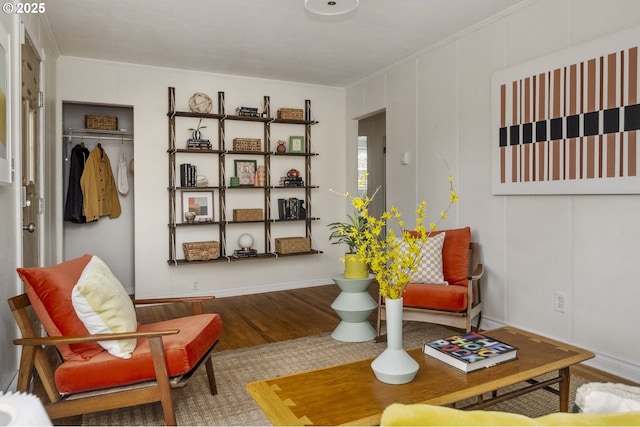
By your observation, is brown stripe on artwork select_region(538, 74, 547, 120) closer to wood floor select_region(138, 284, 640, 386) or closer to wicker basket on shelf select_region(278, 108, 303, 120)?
wood floor select_region(138, 284, 640, 386)

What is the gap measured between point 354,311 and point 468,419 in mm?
2826

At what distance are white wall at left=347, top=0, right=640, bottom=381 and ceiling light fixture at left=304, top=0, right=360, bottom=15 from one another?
137 cm

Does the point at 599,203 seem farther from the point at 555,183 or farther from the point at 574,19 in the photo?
the point at 574,19

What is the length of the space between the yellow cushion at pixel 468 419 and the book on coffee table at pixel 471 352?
1099mm

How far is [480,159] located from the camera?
3.80 meters

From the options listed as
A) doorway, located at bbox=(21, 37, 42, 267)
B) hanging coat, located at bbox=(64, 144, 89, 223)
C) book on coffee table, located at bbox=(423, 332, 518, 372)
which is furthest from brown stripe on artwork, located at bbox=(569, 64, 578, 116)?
hanging coat, located at bbox=(64, 144, 89, 223)

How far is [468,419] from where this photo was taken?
0.65 meters

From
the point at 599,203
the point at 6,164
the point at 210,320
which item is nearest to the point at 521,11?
the point at 599,203

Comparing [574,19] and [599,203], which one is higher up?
[574,19]

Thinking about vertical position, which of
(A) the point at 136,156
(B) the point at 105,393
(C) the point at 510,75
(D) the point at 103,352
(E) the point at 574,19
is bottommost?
(B) the point at 105,393

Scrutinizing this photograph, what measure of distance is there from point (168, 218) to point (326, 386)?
148 inches

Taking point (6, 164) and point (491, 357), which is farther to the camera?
point (6, 164)

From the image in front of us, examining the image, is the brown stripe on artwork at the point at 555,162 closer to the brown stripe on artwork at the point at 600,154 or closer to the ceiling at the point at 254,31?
the brown stripe on artwork at the point at 600,154

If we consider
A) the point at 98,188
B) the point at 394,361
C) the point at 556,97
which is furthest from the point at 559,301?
the point at 98,188
